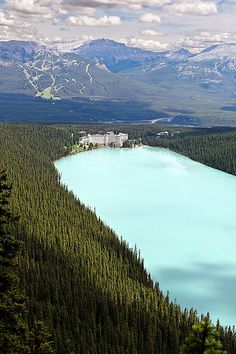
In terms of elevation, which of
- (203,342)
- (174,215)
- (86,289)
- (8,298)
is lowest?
(203,342)

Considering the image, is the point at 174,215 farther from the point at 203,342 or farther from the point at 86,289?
the point at 203,342

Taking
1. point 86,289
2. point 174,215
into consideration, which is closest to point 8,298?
point 86,289

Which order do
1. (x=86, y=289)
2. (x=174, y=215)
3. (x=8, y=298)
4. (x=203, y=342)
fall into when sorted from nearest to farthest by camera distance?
(x=203, y=342), (x=8, y=298), (x=86, y=289), (x=174, y=215)

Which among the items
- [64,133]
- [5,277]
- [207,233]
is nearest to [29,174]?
[207,233]

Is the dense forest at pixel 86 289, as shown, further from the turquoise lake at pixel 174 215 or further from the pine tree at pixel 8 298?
the turquoise lake at pixel 174 215

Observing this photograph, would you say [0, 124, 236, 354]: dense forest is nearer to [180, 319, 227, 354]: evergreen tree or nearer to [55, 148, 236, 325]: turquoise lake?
[55, 148, 236, 325]: turquoise lake

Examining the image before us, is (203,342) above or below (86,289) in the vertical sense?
below

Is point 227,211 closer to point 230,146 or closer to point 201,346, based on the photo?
point 230,146
